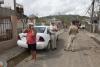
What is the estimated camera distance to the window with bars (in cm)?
1596

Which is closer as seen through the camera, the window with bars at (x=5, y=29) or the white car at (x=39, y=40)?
the white car at (x=39, y=40)

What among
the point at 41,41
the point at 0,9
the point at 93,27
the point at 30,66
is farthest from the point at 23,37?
the point at 93,27

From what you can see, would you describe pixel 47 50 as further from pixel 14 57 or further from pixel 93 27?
pixel 93 27

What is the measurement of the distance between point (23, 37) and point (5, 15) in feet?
6.40

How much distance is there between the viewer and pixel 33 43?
13094 millimetres

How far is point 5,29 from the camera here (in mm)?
16609

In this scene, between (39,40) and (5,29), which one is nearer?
(39,40)

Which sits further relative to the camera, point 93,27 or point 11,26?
point 93,27

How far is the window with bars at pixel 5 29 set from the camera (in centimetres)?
1596

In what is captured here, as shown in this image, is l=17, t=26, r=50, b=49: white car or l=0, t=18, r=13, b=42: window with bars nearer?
l=17, t=26, r=50, b=49: white car

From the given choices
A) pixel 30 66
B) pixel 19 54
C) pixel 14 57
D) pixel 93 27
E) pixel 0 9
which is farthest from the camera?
pixel 93 27

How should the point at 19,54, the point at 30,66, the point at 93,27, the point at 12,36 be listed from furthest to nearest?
1. the point at 93,27
2. the point at 12,36
3. the point at 19,54
4. the point at 30,66

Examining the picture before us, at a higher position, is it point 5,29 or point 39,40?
point 5,29

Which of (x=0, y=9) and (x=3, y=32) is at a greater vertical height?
(x=0, y=9)
